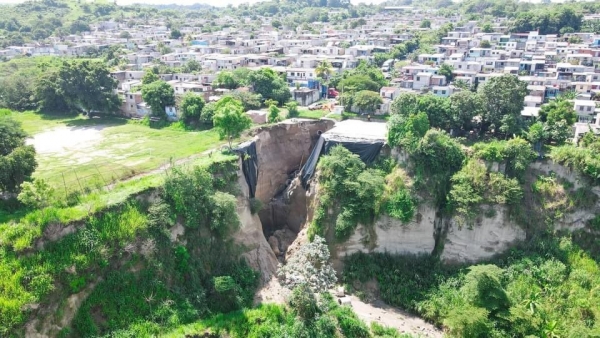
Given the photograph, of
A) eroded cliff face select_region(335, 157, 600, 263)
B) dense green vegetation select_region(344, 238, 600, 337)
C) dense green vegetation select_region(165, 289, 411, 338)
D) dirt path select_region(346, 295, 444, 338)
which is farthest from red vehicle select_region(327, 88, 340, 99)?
dense green vegetation select_region(165, 289, 411, 338)

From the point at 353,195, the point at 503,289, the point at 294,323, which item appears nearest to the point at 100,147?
Answer: the point at 353,195

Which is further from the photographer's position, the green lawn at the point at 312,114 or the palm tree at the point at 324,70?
the palm tree at the point at 324,70

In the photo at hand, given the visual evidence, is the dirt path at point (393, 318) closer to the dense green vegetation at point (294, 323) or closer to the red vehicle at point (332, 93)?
the dense green vegetation at point (294, 323)

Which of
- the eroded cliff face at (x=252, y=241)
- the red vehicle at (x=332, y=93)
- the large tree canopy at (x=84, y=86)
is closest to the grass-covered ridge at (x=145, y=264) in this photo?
the eroded cliff face at (x=252, y=241)

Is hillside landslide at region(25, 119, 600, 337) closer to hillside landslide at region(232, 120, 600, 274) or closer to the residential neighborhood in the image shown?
hillside landslide at region(232, 120, 600, 274)

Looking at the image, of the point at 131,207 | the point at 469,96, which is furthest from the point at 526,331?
the point at 131,207

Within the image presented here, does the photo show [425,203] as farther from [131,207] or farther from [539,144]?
[131,207]

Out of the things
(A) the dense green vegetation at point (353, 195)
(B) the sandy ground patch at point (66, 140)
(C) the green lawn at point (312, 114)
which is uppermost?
(C) the green lawn at point (312, 114)

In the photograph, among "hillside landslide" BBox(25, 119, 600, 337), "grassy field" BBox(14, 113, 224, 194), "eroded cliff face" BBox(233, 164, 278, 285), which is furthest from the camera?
"grassy field" BBox(14, 113, 224, 194)

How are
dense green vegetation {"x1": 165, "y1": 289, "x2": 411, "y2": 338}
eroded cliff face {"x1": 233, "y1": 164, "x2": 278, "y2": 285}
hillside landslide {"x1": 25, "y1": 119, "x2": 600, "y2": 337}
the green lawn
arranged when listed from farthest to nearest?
1. the green lawn
2. hillside landslide {"x1": 25, "y1": 119, "x2": 600, "y2": 337}
3. eroded cliff face {"x1": 233, "y1": 164, "x2": 278, "y2": 285}
4. dense green vegetation {"x1": 165, "y1": 289, "x2": 411, "y2": 338}
